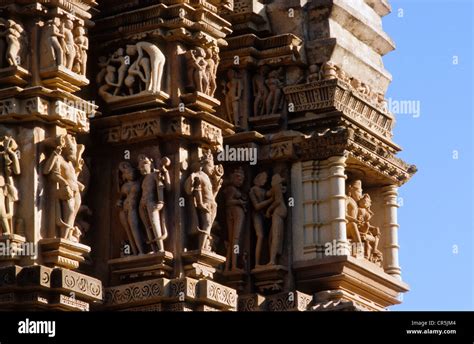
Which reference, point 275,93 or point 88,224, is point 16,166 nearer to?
point 88,224

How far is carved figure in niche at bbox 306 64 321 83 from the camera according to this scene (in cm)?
3134

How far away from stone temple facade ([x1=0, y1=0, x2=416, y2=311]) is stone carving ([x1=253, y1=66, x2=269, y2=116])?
20 millimetres

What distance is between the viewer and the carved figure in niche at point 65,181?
2795 centimetres

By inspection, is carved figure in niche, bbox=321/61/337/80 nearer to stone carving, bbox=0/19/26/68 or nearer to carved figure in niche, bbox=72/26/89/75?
carved figure in niche, bbox=72/26/89/75

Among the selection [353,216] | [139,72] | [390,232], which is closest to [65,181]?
[139,72]

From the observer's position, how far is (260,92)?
3152 centimetres

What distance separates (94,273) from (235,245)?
86.6 inches

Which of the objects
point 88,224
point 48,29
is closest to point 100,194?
point 88,224

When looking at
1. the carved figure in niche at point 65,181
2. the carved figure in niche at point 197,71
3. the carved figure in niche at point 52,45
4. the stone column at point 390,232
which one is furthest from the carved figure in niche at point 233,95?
the carved figure in niche at point 65,181

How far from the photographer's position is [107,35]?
2989 centimetres

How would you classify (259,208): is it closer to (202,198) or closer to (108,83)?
(202,198)

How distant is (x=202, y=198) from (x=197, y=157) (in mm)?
561

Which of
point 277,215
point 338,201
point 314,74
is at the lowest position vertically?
point 277,215

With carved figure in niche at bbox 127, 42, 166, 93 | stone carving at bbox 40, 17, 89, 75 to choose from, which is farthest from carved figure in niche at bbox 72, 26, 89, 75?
carved figure in niche at bbox 127, 42, 166, 93
